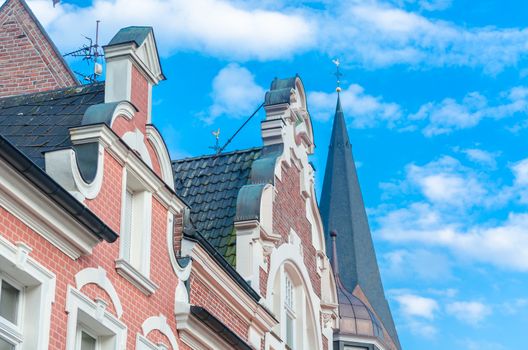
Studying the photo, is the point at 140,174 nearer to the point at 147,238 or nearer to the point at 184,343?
the point at 147,238

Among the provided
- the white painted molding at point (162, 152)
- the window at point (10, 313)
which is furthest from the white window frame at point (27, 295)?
the white painted molding at point (162, 152)

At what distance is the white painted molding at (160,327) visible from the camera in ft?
50.4

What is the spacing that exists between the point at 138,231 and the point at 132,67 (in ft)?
8.42

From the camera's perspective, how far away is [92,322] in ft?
45.6

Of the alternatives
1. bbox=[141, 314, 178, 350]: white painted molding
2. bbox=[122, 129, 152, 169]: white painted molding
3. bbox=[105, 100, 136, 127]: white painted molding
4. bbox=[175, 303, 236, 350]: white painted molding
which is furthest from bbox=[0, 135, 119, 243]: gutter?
bbox=[175, 303, 236, 350]: white painted molding

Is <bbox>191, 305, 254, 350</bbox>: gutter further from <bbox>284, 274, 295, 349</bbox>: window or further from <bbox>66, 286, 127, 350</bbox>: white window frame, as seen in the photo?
<bbox>284, 274, 295, 349</bbox>: window

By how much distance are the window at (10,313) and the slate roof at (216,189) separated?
8.56 m

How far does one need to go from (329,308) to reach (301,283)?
1.74 meters

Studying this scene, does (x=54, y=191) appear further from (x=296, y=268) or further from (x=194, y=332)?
(x=296, y=268)

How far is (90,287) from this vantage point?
13930 mm

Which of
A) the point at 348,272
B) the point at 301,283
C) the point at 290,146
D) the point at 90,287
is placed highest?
the point at 348,272

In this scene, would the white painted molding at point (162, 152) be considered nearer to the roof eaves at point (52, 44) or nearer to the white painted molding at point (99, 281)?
the white painted molding at point (99, 281)

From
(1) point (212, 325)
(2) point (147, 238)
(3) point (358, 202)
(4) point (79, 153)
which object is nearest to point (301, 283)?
(1) point (212, 325)

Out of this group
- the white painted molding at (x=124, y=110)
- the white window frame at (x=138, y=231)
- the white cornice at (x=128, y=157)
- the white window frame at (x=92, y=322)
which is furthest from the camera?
the white painted molding at (x=124, y=110)
